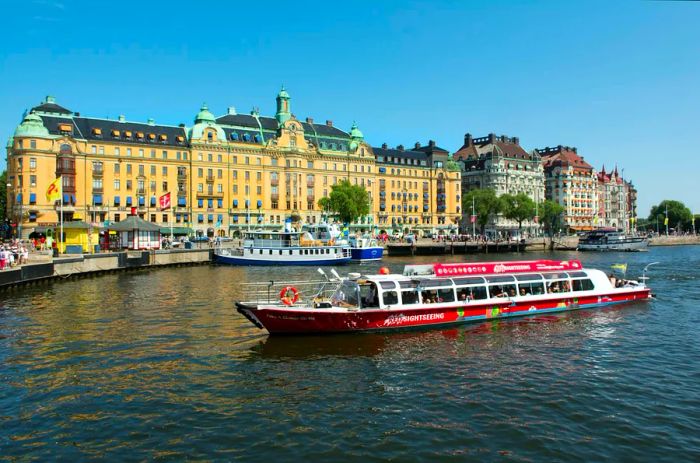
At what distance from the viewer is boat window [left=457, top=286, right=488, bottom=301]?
111ft

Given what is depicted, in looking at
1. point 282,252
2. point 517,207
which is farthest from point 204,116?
point 517,207

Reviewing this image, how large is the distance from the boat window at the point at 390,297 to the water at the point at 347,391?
6.62ft

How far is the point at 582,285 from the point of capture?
40094 mm

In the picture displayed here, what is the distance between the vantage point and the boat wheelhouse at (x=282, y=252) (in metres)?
85.6

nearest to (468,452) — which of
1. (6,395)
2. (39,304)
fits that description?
(6,395)

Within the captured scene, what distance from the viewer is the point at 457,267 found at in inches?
1371

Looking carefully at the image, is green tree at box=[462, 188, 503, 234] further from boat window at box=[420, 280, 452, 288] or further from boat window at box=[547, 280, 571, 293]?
boat window at box=[420, 280, 452, 288]

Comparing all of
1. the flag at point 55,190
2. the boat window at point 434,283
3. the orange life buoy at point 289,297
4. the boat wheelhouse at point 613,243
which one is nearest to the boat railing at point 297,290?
the orange life buoy at point 289,297

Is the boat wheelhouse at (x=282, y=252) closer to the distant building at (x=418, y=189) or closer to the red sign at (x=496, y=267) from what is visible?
the red sign at (x=496, y=267)

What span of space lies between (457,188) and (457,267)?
450 ft

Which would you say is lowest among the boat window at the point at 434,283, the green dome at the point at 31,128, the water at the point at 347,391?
the water at the point at 347,391

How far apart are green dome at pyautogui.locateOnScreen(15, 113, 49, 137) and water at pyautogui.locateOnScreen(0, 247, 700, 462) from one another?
81879 mm

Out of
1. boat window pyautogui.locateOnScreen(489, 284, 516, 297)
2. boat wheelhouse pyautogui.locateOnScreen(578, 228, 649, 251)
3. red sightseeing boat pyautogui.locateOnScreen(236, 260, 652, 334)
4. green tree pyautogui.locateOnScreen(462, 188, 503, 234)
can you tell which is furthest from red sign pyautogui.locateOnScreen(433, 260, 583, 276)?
green tree pyautogui.locateOnScreen(462, 188, 503, 234)

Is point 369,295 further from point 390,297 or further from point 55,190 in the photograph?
point 55,190
